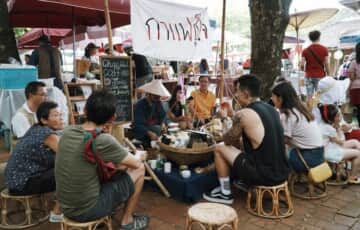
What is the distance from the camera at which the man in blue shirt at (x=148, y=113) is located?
4051 millimetres

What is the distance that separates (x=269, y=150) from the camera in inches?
114

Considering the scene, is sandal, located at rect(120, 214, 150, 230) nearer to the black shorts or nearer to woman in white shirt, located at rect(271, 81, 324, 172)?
the black shorts

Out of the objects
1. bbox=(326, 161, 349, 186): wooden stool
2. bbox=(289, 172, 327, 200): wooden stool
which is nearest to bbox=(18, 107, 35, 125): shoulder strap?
bbox=(289, 172, 327, 200): wooden stool

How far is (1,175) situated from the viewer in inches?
158

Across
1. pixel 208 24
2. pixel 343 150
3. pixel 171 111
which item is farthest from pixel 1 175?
pixel 343 150

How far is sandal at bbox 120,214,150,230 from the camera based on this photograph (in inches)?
103

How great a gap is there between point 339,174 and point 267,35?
2.18 metres

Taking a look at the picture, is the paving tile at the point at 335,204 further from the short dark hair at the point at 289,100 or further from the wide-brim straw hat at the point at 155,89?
the wide-brim straw hat at the point at 155,89

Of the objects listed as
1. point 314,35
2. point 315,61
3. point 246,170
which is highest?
point 314,35

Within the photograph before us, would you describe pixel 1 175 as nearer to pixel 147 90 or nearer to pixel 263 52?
pixel 147 90

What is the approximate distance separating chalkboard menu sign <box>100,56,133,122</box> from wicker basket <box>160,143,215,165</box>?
706 mm

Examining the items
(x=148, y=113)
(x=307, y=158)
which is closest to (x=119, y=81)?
(x=148, y=113)

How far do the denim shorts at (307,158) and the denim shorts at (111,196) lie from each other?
1778 millimetres

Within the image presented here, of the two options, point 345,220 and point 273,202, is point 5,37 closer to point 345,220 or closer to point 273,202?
point 273,202
